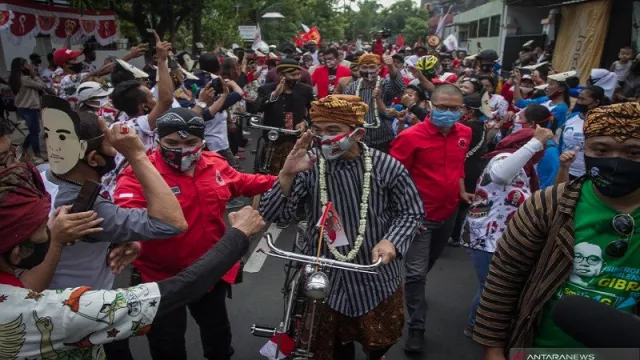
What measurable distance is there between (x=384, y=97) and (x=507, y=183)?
3.83 m

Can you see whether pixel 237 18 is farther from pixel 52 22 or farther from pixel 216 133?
pixel 216 133

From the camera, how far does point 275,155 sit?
22.8ft

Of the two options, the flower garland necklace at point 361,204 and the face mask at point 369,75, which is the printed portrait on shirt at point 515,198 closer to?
the flower garland necklace at point 361,204

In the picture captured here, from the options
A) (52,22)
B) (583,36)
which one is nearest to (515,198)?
(52,22)

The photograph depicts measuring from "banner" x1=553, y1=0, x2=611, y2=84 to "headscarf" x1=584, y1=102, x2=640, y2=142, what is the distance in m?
12.5

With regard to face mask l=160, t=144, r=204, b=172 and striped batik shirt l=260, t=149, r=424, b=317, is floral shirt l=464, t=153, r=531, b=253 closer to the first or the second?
striped batik shirt l=260, t=149, r=424, b=317

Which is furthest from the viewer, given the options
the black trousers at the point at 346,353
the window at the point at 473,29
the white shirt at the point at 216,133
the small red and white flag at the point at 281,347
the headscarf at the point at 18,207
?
the window at the point at 473,29

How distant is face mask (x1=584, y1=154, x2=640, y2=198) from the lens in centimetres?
180

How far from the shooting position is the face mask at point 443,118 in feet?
12.8

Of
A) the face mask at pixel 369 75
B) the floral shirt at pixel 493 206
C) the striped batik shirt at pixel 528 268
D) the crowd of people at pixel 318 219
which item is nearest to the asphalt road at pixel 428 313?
the crowd of people at pixel 318 219

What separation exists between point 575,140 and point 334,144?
3.73 metres

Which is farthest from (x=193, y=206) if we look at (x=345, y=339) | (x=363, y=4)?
(x=363, y=4)

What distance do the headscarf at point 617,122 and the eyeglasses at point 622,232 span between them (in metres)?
0.29

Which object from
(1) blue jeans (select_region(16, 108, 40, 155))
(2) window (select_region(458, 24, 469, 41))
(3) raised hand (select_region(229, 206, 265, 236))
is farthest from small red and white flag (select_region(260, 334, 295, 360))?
(2) window (select_region(458, 24, 469, 41))
